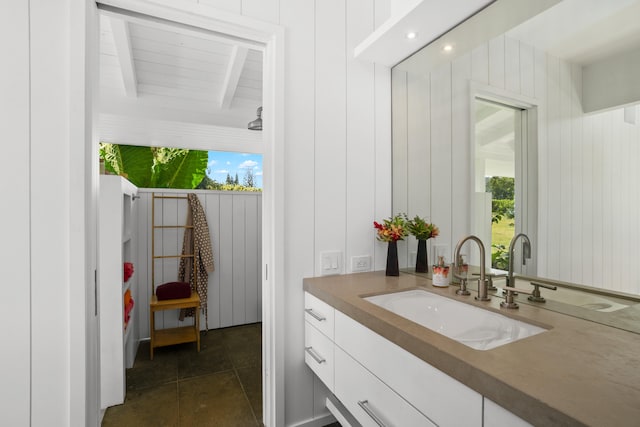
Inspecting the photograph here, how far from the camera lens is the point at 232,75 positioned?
271 cm

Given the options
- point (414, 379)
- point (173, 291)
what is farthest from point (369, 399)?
point (173, 291)

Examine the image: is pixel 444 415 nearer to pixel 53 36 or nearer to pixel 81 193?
pixel 81 193

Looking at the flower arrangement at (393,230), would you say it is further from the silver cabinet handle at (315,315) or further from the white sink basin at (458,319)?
the silver cabinet handle at (315,315)

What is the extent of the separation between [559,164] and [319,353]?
126cm

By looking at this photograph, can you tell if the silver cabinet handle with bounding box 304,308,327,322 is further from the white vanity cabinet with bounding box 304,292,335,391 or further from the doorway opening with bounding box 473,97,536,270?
the doorway opening with bounding box 473,97,536,270

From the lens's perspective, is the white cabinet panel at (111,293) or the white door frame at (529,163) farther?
the white cabinet panel at (111,293)

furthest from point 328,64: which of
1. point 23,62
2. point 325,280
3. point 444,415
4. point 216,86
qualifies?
point 216,86

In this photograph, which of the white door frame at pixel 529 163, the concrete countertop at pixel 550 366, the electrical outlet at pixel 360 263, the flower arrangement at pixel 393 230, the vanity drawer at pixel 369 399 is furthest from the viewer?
the electrical outlet at pixel 360 263

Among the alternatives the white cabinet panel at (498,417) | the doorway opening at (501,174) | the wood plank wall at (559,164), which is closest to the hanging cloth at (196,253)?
the wood plank wall at (559,164)

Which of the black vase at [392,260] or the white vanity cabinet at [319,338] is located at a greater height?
the black vase at [392,260]

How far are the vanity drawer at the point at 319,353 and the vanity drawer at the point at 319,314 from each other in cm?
3

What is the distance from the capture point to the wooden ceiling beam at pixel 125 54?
198 cm

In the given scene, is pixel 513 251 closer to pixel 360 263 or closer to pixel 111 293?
pixel 360 263

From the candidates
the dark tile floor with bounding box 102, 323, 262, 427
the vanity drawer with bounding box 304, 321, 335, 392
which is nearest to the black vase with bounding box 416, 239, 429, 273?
the vanity drawer with bounding box 304, 321, 335, 392
